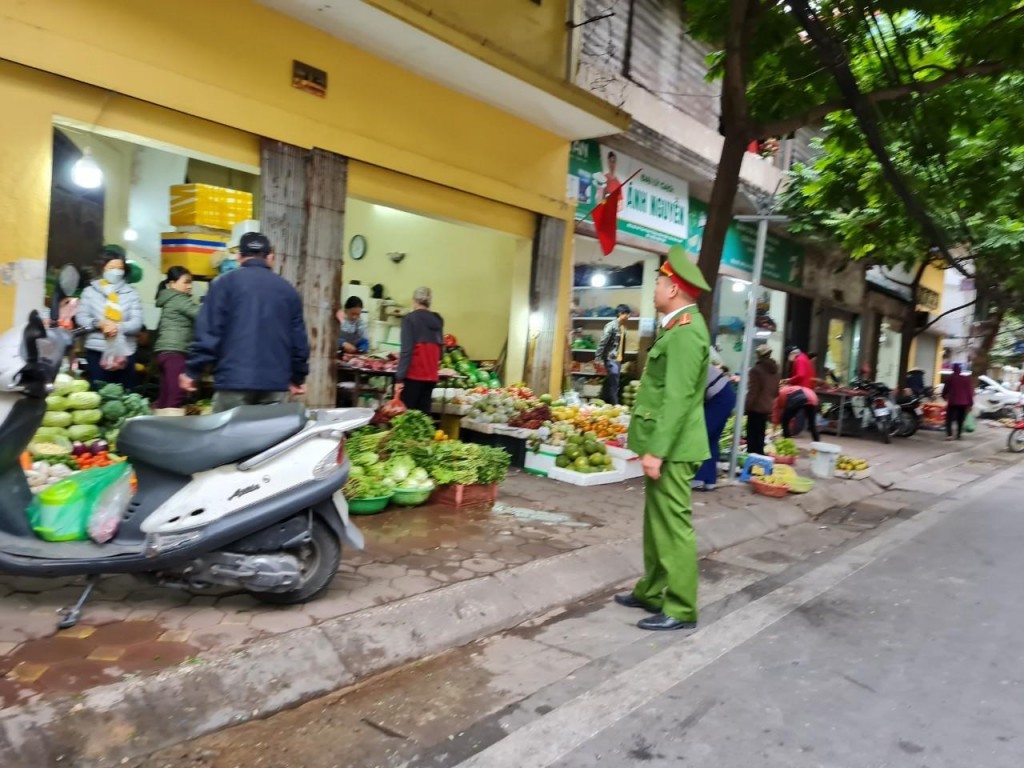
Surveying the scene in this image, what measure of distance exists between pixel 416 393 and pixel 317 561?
411cm

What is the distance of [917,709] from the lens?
3.19 m

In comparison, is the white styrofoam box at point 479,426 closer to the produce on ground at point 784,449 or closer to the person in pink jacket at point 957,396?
the produce on ground at point 784,449

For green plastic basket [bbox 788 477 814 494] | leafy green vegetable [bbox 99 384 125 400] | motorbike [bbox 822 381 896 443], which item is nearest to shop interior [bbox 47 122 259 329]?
leafy green vegetable [bbox 99 384 125 400]

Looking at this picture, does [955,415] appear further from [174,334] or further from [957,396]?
[174,334]

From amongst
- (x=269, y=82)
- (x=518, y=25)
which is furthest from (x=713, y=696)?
(x=518, y=25)

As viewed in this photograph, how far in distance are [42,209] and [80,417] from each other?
1.71m

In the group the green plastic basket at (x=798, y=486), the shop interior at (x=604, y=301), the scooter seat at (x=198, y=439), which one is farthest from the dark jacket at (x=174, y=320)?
the shop interior at (x=604, y=301)

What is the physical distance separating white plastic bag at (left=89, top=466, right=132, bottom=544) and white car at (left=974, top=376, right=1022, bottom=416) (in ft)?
80.2

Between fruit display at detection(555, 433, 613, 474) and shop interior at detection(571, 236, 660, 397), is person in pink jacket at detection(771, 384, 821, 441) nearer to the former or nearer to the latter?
shop interior at detection(571, 236, 660, 397)

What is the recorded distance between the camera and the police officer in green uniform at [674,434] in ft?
12.8

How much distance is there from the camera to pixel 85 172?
6449mm

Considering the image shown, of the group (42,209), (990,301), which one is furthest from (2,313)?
(990,301)

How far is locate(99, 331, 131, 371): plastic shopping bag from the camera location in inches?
242

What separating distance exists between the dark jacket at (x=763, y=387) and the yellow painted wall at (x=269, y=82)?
386cm
